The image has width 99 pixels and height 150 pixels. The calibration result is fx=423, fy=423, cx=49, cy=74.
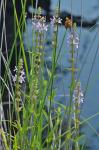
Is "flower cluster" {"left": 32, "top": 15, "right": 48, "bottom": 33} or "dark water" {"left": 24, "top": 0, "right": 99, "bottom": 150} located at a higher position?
"flower cluster" {"left": 32, "top": 15, "right": 48, "bottom": 33}

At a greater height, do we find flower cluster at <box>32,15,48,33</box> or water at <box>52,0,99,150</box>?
flower cluster at <box>32,15,48,33</box>

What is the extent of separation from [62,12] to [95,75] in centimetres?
76

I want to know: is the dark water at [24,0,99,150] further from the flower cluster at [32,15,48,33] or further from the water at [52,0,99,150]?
the flower cluster at [32,15,48,33]

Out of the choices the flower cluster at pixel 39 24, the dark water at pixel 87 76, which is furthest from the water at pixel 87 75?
the flower cluster at pixel 39 24

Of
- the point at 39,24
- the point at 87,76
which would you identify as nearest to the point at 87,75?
the point at 87,76

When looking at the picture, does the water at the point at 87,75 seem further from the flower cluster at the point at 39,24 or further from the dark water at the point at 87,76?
the flower cluster at the point at 39,24

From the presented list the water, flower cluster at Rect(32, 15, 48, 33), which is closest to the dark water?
the water

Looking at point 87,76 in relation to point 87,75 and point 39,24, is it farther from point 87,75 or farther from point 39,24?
point 39,24

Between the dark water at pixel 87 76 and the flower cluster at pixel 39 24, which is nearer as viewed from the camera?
the flower cluster at pixel 39 24

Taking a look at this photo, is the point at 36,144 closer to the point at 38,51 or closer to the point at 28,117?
the point at 28,117

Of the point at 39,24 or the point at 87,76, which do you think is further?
the point at 87,76

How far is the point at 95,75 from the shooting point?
2207mm

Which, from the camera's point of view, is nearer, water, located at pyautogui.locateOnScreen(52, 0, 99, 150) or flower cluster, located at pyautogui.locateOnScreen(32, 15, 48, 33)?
flower cluster, located at pyautogui.locateOnScreen(32, 15, 48, 33)

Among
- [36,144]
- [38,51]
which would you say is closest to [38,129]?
[36,144]
